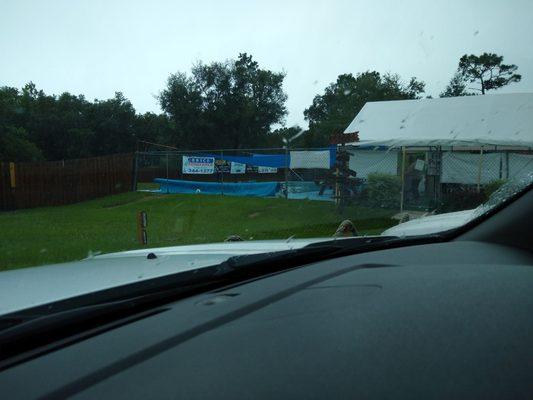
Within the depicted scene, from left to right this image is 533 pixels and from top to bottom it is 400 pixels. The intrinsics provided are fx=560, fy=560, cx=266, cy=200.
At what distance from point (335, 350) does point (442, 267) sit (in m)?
0.87

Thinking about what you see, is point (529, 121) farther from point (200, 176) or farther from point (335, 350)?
point (335, 350)

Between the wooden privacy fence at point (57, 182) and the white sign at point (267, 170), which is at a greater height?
the white sign at point (267, 170)

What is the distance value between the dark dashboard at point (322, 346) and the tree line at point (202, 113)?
5518 mm

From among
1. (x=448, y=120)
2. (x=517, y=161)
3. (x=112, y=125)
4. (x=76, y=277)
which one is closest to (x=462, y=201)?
(x=76, y=277)

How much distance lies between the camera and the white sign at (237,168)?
74.0 ft

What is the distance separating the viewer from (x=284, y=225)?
10.5m

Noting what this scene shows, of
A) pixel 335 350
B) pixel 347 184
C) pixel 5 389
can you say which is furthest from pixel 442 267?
pixel 347 184

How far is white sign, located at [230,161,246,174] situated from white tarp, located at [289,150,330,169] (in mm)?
6221

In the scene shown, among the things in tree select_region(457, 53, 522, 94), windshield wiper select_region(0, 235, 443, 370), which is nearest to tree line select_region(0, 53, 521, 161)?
tree select_region(457, 53, 522, 94)

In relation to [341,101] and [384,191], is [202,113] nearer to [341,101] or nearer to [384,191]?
[341,101]

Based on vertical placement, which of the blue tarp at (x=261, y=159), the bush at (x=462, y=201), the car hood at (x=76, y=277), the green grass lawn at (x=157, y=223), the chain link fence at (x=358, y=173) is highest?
the blue tarp at (x=261, y=159)

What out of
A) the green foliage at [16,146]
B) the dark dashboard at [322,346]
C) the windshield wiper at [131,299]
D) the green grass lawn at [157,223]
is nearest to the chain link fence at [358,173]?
the green grass lawn at [157,223]

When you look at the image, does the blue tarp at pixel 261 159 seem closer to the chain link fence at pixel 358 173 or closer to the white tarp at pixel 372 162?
the chain link fence at pixel 358 173

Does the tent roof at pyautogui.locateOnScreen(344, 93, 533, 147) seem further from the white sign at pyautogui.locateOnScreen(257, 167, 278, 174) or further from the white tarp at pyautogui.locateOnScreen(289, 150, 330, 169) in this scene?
the white sign at pyautogui.locateOnScreen(257, 167, 278, 174)
